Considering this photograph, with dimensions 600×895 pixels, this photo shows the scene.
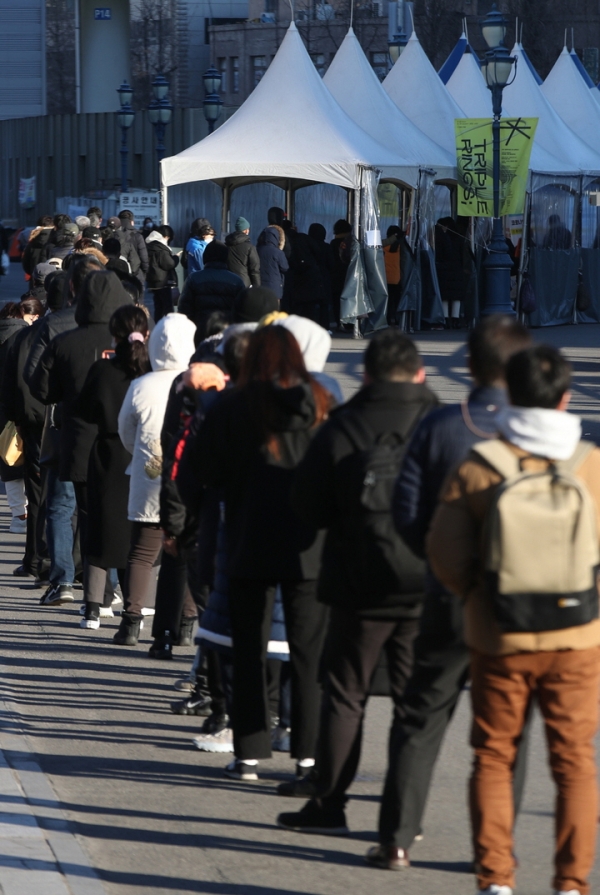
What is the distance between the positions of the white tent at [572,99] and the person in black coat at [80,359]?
24.7 m

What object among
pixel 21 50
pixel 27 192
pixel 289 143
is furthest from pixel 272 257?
pixel 21 50

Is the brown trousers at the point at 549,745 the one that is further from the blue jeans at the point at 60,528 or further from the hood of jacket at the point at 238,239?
the hood of jacket at the point at 238,239

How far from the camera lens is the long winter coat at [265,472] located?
5230 millimetres

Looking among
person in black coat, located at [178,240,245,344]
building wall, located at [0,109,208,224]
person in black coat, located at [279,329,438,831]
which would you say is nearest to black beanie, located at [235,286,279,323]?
person in black coat, located at [279,329,438,831]

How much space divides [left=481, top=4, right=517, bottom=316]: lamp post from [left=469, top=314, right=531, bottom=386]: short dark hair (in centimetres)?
1817

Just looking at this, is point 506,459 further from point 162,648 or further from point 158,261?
point 158,261

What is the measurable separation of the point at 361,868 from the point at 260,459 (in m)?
1.36

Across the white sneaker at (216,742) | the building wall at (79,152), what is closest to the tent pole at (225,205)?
the white sneaker at (216,742)

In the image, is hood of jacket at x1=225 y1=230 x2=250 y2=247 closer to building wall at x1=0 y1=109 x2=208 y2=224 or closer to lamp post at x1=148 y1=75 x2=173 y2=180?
lamp post at x1=148 y1=75 x2=173 y2=180

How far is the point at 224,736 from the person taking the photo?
20.3 ft

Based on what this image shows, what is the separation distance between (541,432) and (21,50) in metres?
78.0

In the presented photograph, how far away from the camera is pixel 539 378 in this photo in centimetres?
394

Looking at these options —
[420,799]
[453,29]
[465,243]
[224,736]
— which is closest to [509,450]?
[420,799]

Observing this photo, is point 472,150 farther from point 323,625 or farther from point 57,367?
point 323,625
